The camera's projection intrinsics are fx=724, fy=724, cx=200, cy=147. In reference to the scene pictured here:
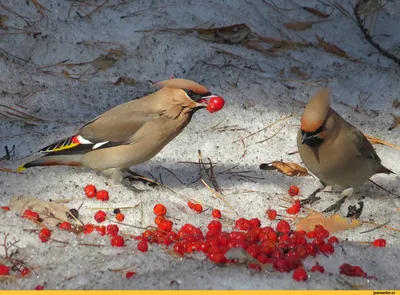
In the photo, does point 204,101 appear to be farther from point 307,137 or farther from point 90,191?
point 90,191

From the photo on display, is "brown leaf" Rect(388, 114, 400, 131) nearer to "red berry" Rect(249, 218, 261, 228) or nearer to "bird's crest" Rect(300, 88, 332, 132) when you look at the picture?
"bird's crest" Rect(300, 88, 332, 132)

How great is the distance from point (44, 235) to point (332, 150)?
1556 millimetres

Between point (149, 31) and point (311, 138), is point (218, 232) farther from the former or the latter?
point (149, 31)

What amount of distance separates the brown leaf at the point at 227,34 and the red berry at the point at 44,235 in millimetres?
Answer: 2364

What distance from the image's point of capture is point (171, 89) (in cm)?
390

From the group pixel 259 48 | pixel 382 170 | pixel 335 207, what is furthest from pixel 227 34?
pixel 335 207

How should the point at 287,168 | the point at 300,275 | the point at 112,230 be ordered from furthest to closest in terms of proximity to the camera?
the point at 287,168 → the point at 112,230 → the point at 300,275

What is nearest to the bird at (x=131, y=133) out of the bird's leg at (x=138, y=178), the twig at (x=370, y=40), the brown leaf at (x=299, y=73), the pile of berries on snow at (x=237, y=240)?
the bird's leg at (x=138, y=178)

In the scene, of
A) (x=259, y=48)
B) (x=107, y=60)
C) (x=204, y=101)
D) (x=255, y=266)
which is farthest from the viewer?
(x=259, y=48)

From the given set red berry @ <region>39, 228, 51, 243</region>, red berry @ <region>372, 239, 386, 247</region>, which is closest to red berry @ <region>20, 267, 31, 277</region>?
red berry @ <region>39, 228, 51, 243</region>

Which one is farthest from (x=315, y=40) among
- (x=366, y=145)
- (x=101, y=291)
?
(x=101, y=291)

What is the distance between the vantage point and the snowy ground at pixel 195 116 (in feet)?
10.3

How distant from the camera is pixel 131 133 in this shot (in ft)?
12.9

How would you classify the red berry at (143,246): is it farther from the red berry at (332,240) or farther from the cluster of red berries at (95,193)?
the red berry at (332,240)
